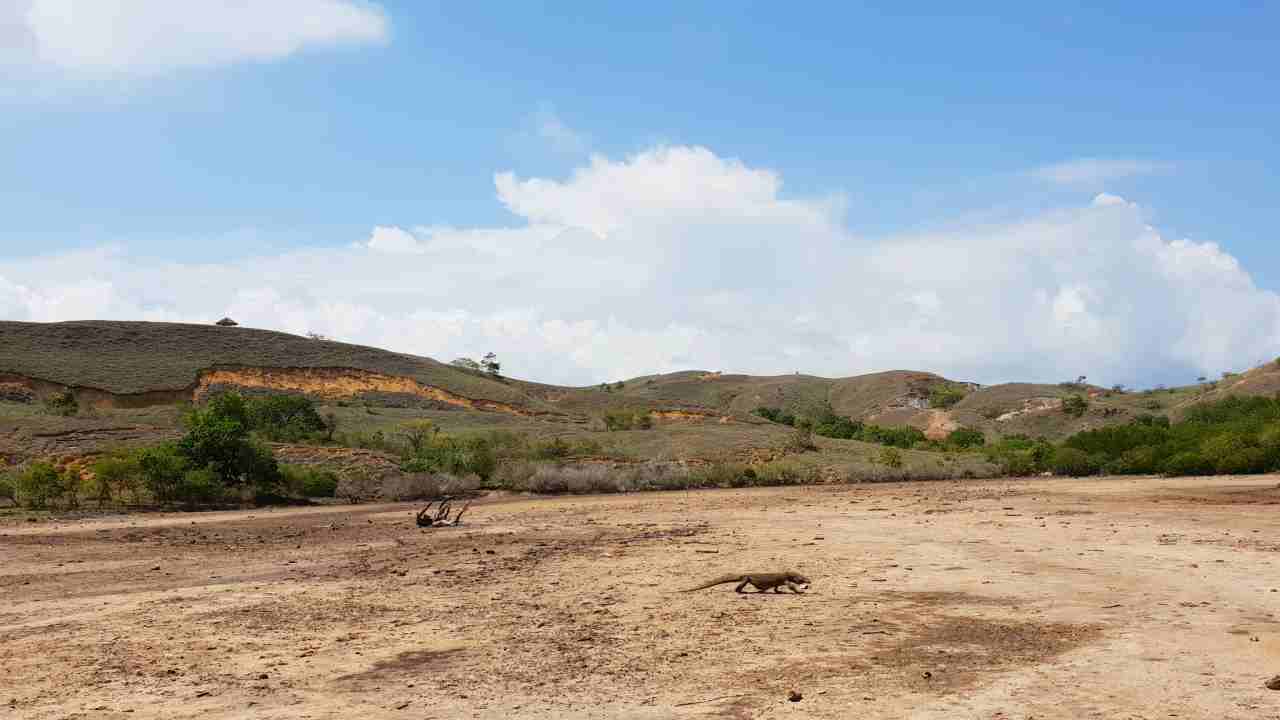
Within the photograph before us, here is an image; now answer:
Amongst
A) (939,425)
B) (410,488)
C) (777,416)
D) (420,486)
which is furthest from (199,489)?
(939,425)

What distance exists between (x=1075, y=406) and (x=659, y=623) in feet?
216

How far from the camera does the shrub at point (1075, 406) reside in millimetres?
68125

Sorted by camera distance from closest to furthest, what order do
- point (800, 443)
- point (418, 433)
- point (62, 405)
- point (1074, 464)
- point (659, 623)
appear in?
point (659, 623) < point (1074, 464) < point (418, 433) < point (800, 443) < point (62, 405)

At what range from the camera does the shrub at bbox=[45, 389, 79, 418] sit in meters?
42.7

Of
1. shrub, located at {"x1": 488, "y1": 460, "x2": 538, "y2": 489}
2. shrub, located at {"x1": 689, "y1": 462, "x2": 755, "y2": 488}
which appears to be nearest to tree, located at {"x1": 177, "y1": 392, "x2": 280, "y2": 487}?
shrub, located at {"x1": 488, "y1": 460, "x2": 538, "y2": 489}

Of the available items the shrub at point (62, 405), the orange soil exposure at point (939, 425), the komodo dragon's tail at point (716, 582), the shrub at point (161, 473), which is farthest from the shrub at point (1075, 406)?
the komodo dragon's tail at point (716, 582)

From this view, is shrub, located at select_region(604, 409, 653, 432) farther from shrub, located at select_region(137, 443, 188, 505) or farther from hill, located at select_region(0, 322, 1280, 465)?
shrub, located at select_region(137, 443, 188, 505)

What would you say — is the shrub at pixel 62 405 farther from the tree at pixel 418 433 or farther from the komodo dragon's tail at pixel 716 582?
the komodo dragon's tail at pixel 716 582

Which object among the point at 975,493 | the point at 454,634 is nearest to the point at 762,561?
the point at 454,634

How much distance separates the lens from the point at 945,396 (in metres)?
87.8

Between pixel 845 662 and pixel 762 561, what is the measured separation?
6.50m

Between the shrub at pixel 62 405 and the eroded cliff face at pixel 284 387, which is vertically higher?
the eroded cliff face at pixel 284 387

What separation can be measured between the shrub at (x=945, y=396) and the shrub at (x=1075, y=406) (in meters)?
17.2

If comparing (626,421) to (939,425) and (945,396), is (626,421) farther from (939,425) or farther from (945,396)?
(945,396)
